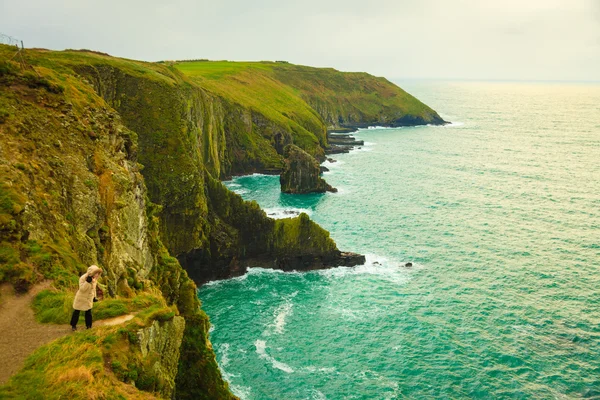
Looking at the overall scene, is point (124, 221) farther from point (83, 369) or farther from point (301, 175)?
point (301, 175)

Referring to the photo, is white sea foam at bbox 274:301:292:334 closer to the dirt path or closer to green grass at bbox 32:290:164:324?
green grass at bbox 32:290:164:324

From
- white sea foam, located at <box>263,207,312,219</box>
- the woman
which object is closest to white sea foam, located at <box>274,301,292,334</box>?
white sea foam, located at <box>263,207,312,219</box>

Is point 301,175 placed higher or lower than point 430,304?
higher

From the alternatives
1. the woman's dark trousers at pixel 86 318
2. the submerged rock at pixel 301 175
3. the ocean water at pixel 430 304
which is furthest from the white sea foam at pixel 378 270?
the woman's dark trousers at pixel 86 318

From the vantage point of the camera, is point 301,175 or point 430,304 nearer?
point 430,304

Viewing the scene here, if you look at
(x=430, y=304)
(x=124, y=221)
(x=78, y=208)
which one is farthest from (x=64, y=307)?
(x=430, y=304)
